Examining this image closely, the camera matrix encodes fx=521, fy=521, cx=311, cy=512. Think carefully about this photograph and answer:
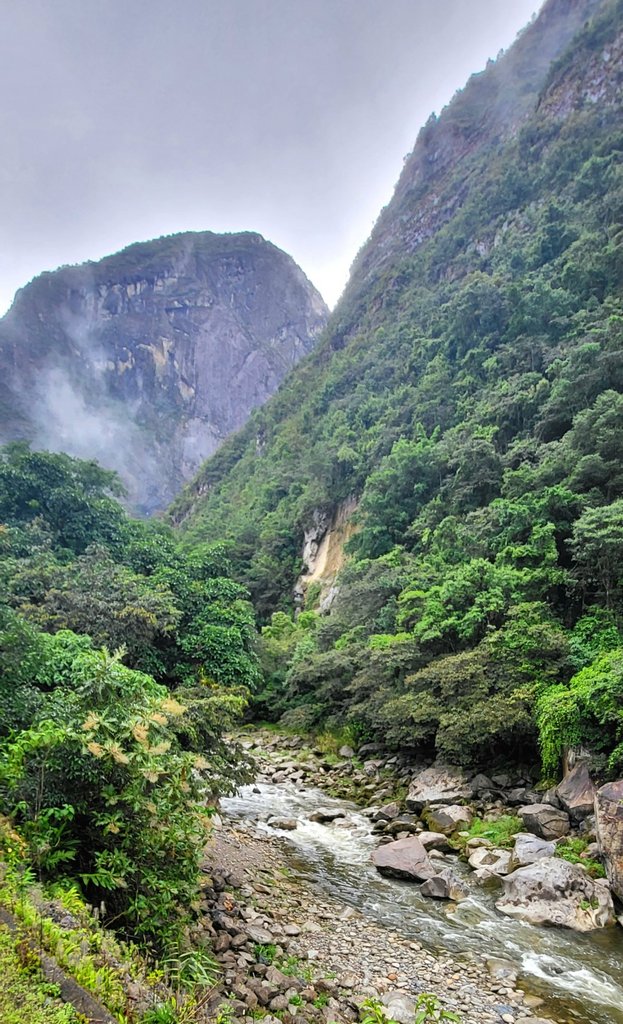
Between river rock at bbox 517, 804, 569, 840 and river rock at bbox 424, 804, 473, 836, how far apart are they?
126cm

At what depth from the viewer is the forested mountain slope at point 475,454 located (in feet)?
48.1

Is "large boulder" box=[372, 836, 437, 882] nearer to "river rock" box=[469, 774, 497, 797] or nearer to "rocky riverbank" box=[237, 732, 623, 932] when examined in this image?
"rocky riverbank" box=[237, 732, 623, 932]

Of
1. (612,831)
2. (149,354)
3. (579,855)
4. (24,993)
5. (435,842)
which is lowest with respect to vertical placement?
(435,842)

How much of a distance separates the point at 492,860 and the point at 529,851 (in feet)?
2.34

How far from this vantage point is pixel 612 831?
28.3 ft

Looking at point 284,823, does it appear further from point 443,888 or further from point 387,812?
point 443,888

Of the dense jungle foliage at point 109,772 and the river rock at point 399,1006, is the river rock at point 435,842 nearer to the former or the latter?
the dense jungle foliage at point 109,772

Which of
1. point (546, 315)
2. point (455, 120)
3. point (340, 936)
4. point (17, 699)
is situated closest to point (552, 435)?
point (546, 315)

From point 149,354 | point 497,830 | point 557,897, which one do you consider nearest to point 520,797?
point 497,830

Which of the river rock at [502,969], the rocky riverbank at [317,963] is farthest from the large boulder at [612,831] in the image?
the rocky riverbank at [317,963]

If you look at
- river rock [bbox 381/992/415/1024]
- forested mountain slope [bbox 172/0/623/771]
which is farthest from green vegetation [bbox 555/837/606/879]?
river rock [bbox 381/992/415/1024]

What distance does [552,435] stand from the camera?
82.3 feet

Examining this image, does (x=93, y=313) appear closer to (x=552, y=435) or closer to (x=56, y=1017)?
(x=552, y=435)

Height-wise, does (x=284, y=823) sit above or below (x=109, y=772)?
below
